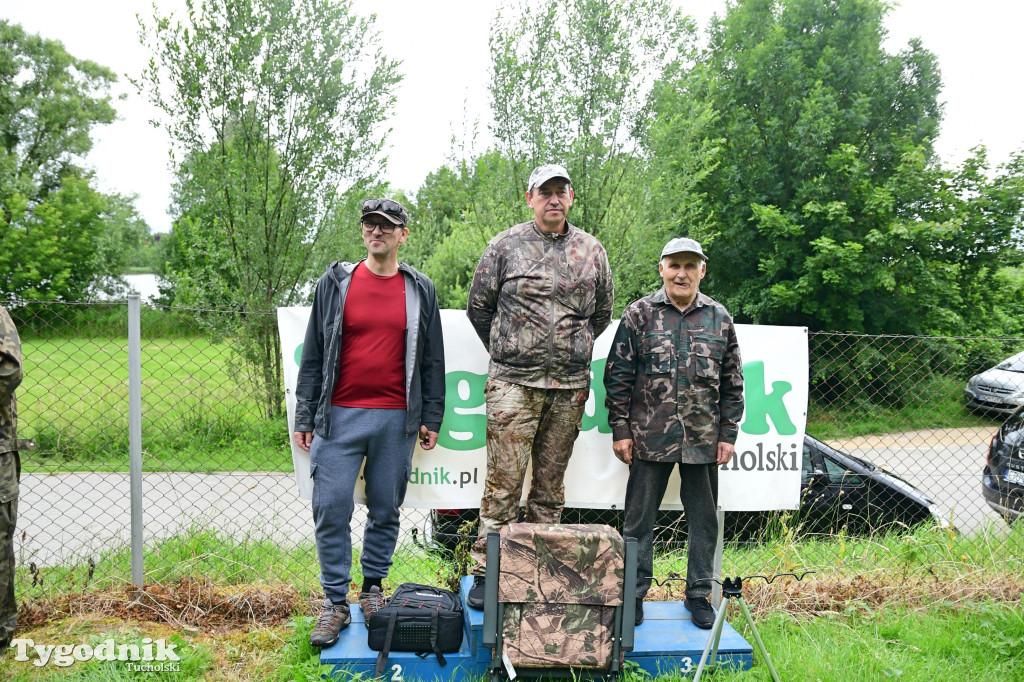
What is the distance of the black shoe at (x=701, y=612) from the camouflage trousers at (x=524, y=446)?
800 mm

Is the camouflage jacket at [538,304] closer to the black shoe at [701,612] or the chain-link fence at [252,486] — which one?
the chain-link fence at [252,486]

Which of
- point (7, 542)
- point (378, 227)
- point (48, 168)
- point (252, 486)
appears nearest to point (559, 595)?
point (378, 227)

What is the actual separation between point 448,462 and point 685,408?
1273 mm

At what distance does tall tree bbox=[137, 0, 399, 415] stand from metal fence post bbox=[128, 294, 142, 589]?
5209 millimetres

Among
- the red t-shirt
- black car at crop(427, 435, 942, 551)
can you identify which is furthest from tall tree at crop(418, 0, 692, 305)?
the red t-shirt

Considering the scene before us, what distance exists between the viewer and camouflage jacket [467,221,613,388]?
3.01m

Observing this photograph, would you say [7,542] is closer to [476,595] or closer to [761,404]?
[476,595]

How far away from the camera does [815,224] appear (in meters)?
13.1

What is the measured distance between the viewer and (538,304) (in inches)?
119

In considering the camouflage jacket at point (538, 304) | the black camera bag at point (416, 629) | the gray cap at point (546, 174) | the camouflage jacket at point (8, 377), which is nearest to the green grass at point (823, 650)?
the black camera bag at point (416, 629)

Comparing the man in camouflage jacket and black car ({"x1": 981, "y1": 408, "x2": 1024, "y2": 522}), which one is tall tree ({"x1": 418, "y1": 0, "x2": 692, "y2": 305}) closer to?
black car ({"x1": 981, "y1": 408, "x2": 1024, "y2": 522})

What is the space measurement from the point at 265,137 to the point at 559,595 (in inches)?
286

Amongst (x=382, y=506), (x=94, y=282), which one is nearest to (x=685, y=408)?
(x=382, y=506)

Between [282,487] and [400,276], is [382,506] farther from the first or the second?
[282,487]
